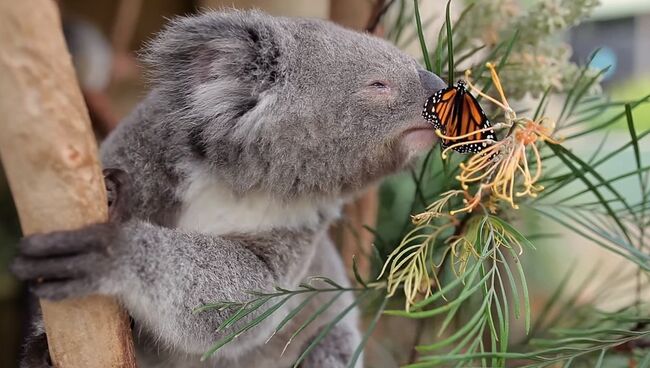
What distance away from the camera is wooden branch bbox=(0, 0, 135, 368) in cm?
81

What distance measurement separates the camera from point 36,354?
1340 mm

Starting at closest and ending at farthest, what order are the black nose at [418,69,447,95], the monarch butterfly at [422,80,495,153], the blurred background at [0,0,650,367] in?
1. the monarch butterfly at [422,80,495,153]
2. the black nose at [418,69,447,95]
3. the blurred background at [0,0,650,367]

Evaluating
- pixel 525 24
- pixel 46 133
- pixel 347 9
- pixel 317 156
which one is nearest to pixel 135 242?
pixel 46 133

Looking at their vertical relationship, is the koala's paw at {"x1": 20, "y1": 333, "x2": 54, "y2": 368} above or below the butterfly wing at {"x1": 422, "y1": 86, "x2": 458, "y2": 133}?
below

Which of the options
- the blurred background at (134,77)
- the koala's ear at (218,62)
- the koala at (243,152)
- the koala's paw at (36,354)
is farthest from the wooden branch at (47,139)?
the blurred background at (134,77)

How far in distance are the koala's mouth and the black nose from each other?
76 mm

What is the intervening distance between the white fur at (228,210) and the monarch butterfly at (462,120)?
0.43 m

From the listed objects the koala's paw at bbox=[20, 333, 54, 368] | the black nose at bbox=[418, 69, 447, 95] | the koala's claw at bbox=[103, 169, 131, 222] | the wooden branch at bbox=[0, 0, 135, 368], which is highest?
the black nose at bbox=[418, 69, 447, 95]

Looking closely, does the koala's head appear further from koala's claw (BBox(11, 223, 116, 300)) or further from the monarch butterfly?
koala's claw (BBox(11, 223, 116, 300))

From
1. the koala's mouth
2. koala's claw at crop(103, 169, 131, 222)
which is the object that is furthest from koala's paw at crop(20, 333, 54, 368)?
the koala's mouth

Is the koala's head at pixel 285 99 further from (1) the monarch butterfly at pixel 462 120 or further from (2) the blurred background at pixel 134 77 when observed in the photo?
(2) the blurred background at pixel 134 77

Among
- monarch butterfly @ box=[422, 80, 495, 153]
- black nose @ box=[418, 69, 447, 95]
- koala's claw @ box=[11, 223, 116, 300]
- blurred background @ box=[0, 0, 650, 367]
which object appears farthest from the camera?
blurred background @ box=[0, 0, 650, 367]

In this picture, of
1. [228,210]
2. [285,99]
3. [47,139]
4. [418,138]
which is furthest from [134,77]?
[47,139]

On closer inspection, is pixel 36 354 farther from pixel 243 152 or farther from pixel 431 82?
pixel 431 82
